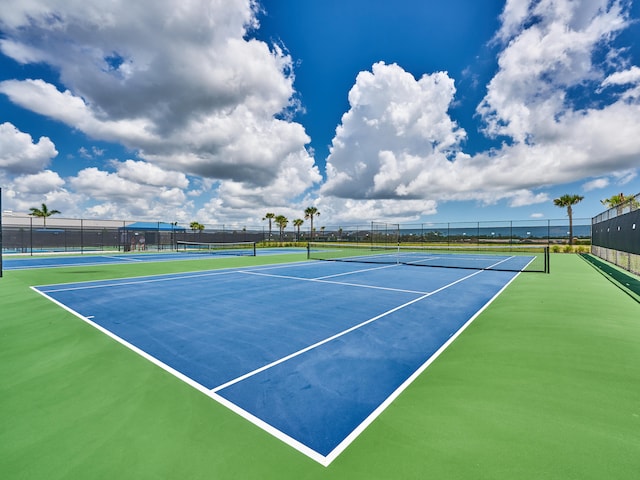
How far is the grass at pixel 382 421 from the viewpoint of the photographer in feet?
7.90

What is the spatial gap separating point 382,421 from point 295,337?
278 centimetres

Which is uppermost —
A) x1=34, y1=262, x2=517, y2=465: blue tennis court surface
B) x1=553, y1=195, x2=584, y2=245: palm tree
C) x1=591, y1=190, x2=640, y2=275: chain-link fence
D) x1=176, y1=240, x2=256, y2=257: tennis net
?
x1=553, y1=195, x2=584, y2=245: palm tree

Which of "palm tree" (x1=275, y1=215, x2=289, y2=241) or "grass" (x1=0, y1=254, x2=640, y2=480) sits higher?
"palm tree" (x1=275, y1=215, x2=289, y2=241)

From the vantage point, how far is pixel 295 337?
18.3 feet

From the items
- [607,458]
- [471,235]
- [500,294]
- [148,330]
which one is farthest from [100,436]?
[471,235]

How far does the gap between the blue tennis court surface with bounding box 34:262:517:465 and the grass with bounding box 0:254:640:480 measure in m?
0.25

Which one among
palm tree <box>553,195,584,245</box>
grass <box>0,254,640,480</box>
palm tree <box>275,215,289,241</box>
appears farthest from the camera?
palm tree <box>275,215,289,241</box>

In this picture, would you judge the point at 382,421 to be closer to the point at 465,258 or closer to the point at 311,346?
the point at 311,346

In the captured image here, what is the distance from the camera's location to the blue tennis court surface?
3.27 m

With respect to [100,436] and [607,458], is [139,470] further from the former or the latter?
[607,458]

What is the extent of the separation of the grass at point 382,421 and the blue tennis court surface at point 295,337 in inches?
9.7

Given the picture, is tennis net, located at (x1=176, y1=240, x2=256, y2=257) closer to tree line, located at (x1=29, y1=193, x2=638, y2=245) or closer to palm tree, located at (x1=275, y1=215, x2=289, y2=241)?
tree line, located at (x1=29, y1=193, x2=638, y2=245)

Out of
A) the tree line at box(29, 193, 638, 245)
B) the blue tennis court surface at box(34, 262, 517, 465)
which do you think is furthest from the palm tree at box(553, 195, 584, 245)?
the blue tennis court surface at box(34, 262, 517, 465)

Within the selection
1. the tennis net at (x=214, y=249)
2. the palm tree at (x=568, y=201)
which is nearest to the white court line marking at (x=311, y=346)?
the tennis net at (x=214, y=249)
